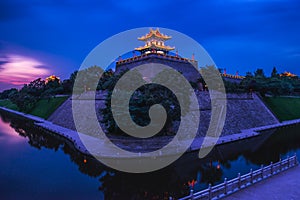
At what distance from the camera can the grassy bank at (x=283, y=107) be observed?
1561 inches

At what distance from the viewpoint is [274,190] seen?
1162cm

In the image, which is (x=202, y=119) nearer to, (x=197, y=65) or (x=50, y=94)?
(x=197, y=65)

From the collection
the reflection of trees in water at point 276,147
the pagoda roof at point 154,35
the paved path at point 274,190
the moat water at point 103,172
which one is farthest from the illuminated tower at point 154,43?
the paved path at point 274,190

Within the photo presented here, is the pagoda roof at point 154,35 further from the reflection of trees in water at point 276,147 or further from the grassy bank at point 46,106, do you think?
the reflection of trees in water at point 276,147

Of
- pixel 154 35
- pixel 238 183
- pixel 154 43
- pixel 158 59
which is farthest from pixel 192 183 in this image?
pixel 154 35

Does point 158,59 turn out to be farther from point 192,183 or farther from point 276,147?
point 192,183

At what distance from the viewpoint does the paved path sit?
35.8 feet

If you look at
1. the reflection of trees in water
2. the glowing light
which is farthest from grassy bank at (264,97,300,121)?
the glowing light

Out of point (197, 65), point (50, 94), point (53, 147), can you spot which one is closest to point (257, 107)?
point (197, 65)

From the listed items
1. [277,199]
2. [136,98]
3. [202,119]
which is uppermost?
[136,98]

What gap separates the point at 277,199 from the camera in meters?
10.7

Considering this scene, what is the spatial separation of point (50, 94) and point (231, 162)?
43.2 metres

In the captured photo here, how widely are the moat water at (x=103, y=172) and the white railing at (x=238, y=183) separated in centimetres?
274

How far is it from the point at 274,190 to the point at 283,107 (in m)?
36.3
